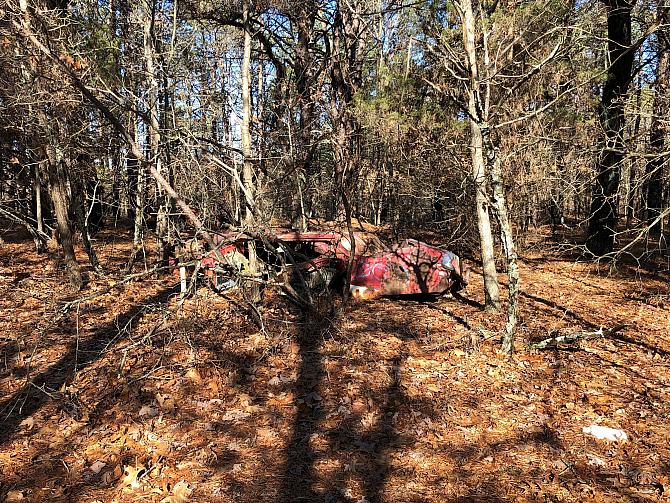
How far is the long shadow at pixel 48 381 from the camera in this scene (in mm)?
4695

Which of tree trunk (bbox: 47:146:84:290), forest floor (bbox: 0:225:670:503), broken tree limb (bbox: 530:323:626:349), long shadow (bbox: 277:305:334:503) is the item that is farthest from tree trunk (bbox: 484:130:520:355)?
tree trunk (bbox: 47:146:84:290)

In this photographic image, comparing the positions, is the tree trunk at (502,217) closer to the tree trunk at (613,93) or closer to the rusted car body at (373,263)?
the rusted car body at (373,263)

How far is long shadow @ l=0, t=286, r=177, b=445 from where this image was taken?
4695 mm

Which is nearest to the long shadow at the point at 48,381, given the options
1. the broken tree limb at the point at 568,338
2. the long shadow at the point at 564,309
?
the broken tree limb at the point at 568,338

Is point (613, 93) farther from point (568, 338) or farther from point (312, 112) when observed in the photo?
point (568, 338)

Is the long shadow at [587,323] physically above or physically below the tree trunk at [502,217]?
below

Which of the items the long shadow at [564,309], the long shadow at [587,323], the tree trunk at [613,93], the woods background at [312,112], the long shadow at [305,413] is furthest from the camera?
the tree trunk at [613,93]

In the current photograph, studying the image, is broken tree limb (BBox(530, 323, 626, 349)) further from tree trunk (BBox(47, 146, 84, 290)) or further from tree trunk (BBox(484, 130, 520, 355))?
tree trunk (BBox(47, 146, 84, 290))

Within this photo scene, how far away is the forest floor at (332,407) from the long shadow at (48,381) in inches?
1.2

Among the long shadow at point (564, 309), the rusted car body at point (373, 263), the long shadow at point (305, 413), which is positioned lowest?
the long shadow at point (305, 413)

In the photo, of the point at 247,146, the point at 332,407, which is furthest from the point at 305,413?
the point at 247,146

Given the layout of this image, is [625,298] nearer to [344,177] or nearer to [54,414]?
[344,177]

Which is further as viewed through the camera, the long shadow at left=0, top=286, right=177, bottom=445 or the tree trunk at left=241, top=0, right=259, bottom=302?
the tree trunk at left=241, top=0, right=259, bottom=302

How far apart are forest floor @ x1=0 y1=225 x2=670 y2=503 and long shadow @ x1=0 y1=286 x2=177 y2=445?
3cm
